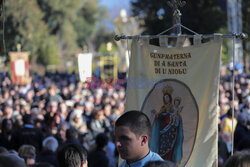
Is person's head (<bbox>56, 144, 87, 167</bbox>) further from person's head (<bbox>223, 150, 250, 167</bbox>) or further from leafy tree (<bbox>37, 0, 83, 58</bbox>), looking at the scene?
leafy tree (<bbox>37, 0, 83, 58</bbox>)

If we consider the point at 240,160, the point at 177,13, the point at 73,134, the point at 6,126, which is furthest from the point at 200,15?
the point at 240,160

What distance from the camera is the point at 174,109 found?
15.6 feet

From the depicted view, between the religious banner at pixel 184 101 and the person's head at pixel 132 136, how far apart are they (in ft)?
4.97

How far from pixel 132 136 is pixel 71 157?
2.42 feet

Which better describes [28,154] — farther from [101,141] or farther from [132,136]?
[132,136]

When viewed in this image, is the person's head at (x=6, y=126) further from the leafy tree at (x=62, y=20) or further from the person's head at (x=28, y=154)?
the leafy tree at (x=62, y=20)

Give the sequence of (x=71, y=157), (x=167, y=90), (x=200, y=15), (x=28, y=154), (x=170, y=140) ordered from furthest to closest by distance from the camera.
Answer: (x=200, y=15) < (x=28, y=154) < (x=167, y=90) < (x=170, y=140) < (x=71, y=157)

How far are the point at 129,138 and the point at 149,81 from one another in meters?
1.90

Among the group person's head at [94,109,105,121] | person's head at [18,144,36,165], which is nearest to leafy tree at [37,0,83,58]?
person's head at [94,109,105,121]

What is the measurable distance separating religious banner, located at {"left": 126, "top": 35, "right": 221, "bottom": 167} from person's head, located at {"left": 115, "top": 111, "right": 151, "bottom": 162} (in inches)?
59.6

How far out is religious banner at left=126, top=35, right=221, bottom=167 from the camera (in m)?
4.62

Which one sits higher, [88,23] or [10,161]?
[88,23]

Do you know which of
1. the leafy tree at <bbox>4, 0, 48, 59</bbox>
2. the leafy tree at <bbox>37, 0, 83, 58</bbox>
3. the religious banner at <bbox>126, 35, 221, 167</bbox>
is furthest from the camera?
the leafy tree at <bbox>37, 0, 83, 58</bbox>

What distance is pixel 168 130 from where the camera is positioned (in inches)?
187
